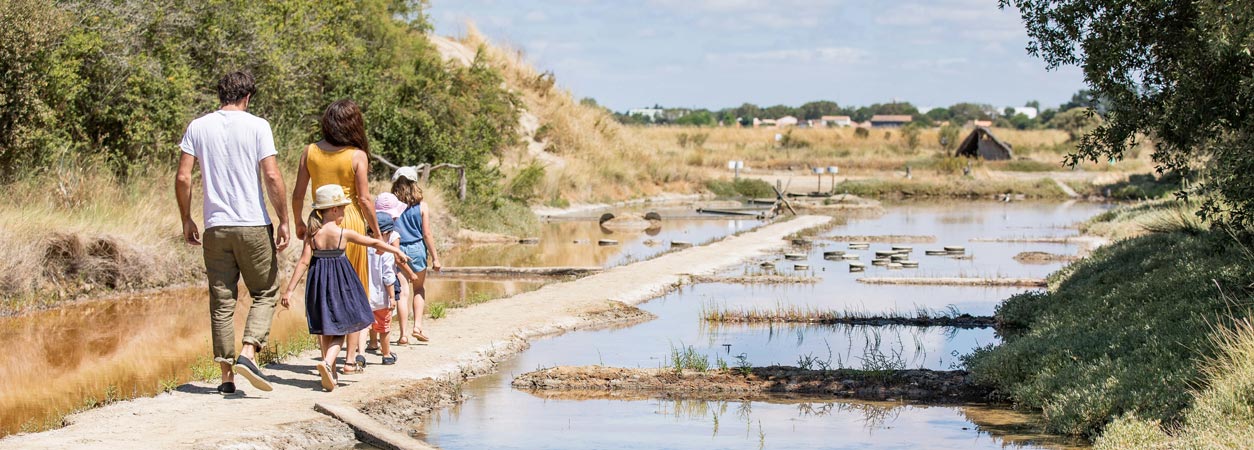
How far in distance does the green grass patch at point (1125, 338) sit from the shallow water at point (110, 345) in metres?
7.04

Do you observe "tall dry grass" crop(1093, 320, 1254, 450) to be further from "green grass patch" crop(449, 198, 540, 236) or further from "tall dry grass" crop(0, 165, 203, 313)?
"green grass patch" crop(449, 198, 540, 236)

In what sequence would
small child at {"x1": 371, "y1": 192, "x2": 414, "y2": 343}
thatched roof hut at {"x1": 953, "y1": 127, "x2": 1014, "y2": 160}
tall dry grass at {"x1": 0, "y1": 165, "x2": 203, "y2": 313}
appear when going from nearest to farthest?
small child at {"x1": 371, "y1": 192, "x2": 414, "y2": 343} → tall dry grass at {"x1": 0, "y1": 165, "x2": 203, "y2": 313} → thatched roof hut at {"x1": 953, "y1": 127, "x2": 1014, "y2": 160}

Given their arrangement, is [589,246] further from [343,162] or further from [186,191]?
[186,191]

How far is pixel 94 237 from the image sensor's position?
18062 mm

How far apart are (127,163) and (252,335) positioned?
14154mm

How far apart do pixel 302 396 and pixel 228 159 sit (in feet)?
6.19

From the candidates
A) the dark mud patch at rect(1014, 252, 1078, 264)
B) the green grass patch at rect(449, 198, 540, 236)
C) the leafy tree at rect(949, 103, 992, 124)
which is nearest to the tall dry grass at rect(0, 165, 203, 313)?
the green grass patch at rect(449, 198, 540, 236)

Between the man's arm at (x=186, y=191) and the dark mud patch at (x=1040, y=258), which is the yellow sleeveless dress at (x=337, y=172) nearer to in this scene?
the man's arm at (x=186, y=191)

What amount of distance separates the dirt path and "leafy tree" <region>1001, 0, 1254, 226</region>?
6528 millimetres

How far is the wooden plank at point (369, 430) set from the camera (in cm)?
849

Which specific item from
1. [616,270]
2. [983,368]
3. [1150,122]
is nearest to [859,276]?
[616,270]

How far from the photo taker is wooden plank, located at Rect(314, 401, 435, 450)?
849 centimetres

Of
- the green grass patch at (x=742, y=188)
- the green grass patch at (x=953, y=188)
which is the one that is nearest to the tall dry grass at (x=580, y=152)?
the green grass patch at (x=742, y=188)

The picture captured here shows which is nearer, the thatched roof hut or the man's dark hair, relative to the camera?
the man's dark hair
